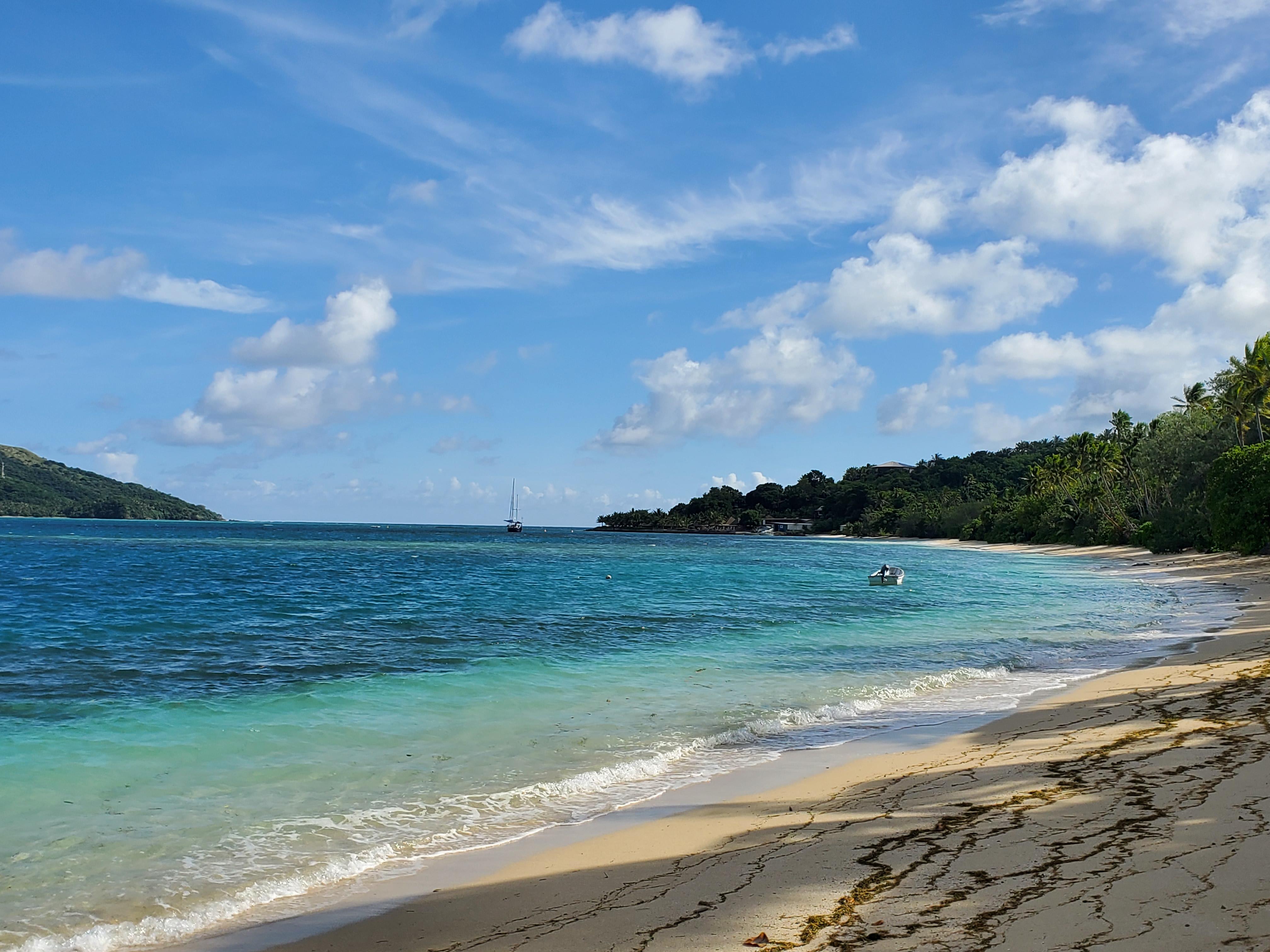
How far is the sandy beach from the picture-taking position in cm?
410

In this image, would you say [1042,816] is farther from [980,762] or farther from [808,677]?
[808,677]

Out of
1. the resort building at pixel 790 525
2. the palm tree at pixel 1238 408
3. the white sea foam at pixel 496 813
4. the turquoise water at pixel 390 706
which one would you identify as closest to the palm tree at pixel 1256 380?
the palm tree at pixel 1238 408

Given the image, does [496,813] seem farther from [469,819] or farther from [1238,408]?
[1238,408]

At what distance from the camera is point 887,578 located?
1645 inches

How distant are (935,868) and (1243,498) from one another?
46.8m

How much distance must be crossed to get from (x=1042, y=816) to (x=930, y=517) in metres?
140

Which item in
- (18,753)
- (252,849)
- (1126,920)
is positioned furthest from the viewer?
(18,753)

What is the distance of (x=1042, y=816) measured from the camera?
19.4 feet

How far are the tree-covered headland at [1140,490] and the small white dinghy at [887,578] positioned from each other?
1738cm

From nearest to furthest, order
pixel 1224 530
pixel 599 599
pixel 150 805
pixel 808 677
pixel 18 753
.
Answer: pixel 150 805 → pixel 18 753 → pixel 808 677 → pixel 599 599 → pixel 1224 530

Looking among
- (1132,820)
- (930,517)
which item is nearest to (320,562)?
(1132,820)

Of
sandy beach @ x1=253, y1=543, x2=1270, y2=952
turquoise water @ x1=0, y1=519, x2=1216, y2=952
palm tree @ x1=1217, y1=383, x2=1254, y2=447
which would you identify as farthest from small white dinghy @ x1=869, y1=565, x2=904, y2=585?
sandy beach @ x1=253, y1=543, x2=1270, y2=952

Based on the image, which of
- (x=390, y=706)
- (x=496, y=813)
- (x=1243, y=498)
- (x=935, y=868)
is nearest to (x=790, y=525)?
(x=1243, y=498)

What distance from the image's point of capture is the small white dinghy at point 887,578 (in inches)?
1622
